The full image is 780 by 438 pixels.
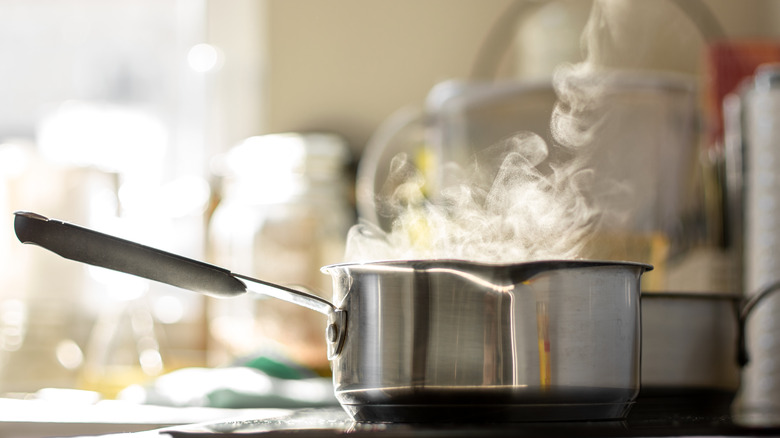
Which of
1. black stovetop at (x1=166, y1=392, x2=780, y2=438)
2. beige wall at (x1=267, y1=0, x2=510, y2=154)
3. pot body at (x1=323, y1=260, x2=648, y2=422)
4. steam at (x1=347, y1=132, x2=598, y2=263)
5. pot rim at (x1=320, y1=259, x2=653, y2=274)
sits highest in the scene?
beige wall at (x1=267, y1=0, x2=510, y2=154)

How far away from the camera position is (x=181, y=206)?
139cm

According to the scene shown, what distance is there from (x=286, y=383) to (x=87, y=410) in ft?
0.62

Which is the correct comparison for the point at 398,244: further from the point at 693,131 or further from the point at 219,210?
the point at 219,210

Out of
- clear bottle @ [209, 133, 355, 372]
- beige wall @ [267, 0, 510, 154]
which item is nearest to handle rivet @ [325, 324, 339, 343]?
clear bottle @ [209, 133, 355, 372]

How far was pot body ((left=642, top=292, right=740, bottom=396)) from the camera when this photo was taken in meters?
0.43

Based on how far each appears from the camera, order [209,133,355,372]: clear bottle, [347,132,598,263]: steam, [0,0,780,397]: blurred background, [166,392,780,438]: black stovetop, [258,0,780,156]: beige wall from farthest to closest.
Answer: [258,0,780,156]: beige wall < [209,133,355,372]: clear bottle < [0,0,780,397]: blurred background < [347,132,598,263]: steam < [166,392,780,438]: black stovetop

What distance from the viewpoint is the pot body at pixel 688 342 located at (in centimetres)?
43

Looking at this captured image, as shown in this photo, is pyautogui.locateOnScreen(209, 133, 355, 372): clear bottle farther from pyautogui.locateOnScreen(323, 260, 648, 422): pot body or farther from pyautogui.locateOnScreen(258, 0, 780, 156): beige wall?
pyautogui.locateOnScreen(323, 260, 648, 422): pot body

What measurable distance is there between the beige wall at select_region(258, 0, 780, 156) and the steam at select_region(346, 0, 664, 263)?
306mm

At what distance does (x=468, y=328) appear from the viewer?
12.0 inches

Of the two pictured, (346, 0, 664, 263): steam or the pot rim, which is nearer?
the pot rim

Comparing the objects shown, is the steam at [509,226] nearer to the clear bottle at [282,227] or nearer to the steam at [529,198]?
the steam at [529,198]

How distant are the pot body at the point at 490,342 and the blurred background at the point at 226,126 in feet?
1.44

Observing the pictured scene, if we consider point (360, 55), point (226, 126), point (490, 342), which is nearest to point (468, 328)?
point (490, 342)
